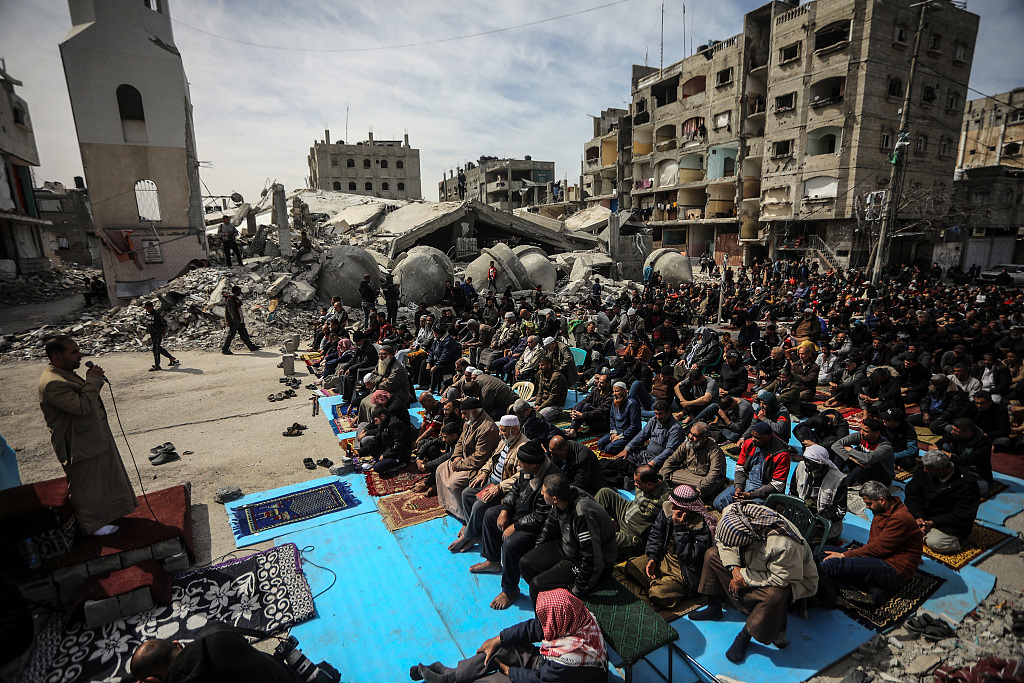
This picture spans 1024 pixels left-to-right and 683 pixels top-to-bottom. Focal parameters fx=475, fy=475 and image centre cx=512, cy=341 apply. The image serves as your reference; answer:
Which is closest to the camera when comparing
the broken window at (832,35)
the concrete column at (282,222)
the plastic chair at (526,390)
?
the plastic chair at (526,390)

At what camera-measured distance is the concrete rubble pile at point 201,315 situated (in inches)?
581

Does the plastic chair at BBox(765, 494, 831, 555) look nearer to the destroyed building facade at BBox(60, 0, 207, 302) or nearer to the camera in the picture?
the camera

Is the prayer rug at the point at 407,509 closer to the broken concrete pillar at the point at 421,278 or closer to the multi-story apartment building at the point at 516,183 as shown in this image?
the broken concrete pillar at the point at 421,278

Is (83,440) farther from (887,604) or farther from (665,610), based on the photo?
(887,604)

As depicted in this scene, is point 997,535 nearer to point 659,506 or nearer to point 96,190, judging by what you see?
point 659,506

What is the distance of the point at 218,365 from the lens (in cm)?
1303

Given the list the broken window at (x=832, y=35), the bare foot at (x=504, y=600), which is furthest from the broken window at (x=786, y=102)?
the bare foot at (x=504, y=600)

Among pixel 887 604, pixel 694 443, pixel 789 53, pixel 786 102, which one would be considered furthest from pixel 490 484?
pixel 789 53

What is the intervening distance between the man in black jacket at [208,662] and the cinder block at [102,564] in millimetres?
2293

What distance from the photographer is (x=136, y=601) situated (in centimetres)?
419

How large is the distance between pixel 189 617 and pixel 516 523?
118 inches

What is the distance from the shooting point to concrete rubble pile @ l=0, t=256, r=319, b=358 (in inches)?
581

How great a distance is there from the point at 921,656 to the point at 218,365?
14.7 metres

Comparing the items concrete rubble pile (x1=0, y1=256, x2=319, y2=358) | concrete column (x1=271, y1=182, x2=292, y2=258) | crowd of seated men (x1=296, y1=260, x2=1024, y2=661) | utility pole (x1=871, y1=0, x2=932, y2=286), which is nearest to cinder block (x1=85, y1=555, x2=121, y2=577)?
crowd of seated men (x1=296, y1=260, x2=1024, y2=661)
